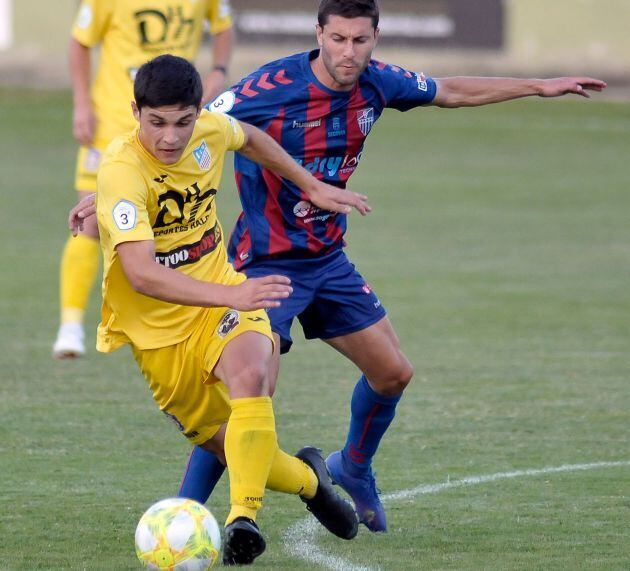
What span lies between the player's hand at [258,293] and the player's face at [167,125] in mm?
600

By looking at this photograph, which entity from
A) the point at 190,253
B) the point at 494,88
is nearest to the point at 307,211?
the point at 190,253

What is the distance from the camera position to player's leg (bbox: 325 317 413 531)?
559cm

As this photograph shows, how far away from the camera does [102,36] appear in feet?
29.1

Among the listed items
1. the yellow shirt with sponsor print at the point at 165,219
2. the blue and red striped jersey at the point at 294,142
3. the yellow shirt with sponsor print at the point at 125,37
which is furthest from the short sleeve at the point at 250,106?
the yellow shirt with sponsor print at the point at 125,37

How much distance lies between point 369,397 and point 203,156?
1.28 m

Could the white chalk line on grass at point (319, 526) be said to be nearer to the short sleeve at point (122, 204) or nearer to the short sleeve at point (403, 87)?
the short sleeve at point (122, 204)

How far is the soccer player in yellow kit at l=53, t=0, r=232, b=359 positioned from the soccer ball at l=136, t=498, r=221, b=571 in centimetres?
403

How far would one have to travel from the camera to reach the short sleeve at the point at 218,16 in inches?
357

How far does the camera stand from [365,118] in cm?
565

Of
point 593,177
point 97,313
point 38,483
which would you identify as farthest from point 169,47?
point 593,177

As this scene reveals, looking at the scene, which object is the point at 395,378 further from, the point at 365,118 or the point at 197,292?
the point at 197,292

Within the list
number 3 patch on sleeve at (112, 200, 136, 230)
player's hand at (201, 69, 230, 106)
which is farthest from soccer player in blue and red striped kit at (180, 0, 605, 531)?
player's hand at (201, 69, 230, 106)

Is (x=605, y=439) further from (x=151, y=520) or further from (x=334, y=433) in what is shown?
(x=151, y=520)

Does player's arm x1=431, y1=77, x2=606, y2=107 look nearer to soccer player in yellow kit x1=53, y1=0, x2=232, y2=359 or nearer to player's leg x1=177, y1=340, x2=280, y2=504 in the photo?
player's leg x1=177, y1=340, x2=280, y2=504
